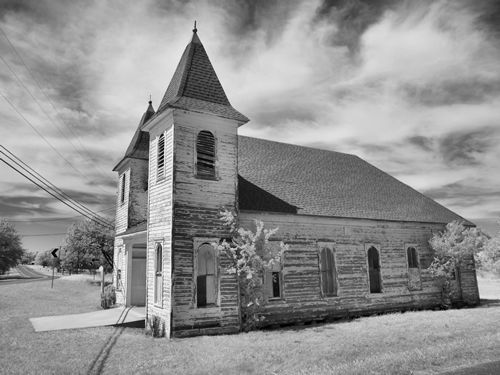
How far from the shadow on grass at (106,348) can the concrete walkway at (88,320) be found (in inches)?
10.8

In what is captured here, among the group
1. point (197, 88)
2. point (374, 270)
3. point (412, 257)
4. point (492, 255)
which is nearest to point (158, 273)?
point (197, 88)

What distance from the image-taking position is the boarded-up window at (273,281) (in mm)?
16281

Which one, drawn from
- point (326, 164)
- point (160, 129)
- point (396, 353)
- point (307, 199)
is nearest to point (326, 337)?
point (396, 353)

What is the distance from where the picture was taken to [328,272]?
1809 centimetres

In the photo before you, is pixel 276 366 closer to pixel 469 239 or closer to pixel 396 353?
pixel 396 353

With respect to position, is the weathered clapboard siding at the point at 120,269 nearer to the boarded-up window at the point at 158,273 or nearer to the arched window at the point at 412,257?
the boarded-up window at the point at 158,273

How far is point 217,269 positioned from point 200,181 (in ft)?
11.5

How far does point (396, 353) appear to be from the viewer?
1052 centimetres

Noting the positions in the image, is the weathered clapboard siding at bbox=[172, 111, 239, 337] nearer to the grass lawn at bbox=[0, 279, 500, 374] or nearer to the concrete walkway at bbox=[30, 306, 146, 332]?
the grass lawn at bbox=[0, 279, 500, 374]

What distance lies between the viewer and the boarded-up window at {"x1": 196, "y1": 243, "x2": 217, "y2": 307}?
14.6 m

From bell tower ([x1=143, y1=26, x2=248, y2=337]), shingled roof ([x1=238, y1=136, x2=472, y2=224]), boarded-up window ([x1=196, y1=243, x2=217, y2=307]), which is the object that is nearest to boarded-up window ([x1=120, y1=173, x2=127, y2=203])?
bell tower ([x1=143, y1=26, x2=248, y2=337])

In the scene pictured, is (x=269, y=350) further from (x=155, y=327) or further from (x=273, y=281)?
(x=273, y=281)

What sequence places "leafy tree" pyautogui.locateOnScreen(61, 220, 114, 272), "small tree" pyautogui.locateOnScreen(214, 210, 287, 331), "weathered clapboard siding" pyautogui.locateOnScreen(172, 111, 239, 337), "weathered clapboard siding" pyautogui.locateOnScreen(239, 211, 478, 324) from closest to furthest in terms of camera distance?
1. "weathered clapboard siding" pyautogui.locateOnScreen(172, 111, 239, 337)
2. "small tree" pyautogui.locateOnScreen(214, 210, 287, 331)
3. "weathered clapboard siding" pyautogui.locateOnScreen(239, 211, 478, 324)
4. "leafy tree" pyautogui.locateOnScreen(61, 220, 114, 272)

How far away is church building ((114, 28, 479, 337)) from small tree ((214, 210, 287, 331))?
1.32ft
